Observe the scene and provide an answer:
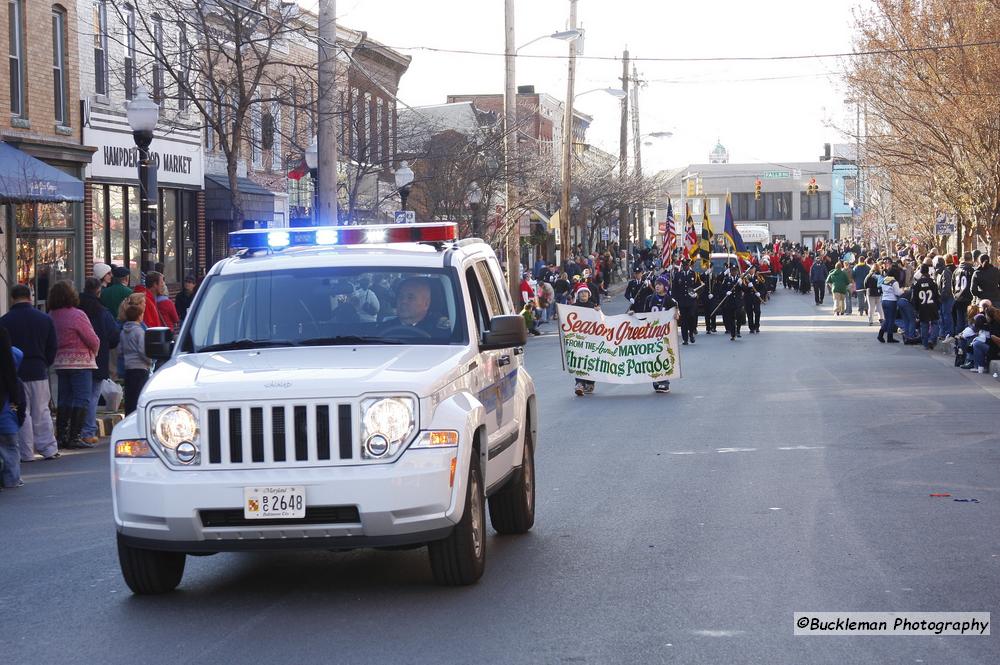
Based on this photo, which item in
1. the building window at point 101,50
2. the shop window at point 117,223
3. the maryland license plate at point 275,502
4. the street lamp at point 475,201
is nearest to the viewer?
the maryland license plate at point 275,502

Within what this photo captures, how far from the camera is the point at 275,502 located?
23.8 feet

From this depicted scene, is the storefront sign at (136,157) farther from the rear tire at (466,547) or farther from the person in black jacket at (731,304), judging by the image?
the rear tire at (466,547)

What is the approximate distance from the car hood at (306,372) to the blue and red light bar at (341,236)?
1.20 metres

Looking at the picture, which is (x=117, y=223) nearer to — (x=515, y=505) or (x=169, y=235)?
(x=169, y=235)

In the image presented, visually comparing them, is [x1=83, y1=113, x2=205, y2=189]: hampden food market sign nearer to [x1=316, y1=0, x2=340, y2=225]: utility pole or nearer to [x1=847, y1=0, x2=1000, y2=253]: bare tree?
[x1=316, y1=0, x2=340, y2=225]: utility pole

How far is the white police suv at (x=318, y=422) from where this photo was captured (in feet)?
23.9

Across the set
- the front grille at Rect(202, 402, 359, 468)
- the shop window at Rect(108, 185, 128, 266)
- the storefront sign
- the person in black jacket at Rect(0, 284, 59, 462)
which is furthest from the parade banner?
the front grille at Rect(202, 402, 359, 468)

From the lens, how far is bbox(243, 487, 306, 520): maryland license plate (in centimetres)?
723

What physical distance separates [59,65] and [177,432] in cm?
2062

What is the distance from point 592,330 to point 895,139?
63.4 feet

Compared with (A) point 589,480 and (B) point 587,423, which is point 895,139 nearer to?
(B) point 587,423

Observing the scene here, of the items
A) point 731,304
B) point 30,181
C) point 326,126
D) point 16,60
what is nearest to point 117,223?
point 16,60

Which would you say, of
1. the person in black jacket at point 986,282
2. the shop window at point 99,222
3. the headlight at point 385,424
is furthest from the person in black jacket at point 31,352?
the person in black jacket at point 986,282

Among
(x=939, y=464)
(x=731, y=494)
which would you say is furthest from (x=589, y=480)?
(x=939, y=464)
